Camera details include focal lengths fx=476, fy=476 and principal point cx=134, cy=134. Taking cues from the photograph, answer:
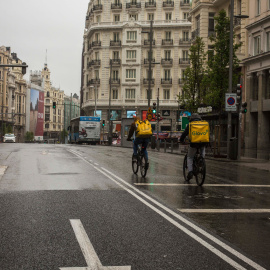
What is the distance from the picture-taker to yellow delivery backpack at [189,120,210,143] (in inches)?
440

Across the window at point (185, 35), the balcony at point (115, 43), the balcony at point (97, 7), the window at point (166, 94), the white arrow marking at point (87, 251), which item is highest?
the balcony at point (97, 7)

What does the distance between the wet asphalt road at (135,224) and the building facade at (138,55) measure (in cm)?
6198

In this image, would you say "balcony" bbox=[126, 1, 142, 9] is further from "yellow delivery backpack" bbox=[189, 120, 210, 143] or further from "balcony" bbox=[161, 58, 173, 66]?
"yellow delivery backpack" bbox=[189, 120, 210, 143]

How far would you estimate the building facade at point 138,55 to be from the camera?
241 ft

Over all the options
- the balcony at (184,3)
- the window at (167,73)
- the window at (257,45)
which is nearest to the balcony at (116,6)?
the balcony at (184,3)

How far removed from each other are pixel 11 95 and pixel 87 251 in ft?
409

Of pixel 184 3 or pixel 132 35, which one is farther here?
pixel 132 35

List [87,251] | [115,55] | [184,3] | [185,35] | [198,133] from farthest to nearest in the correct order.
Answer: [115,55]
[185,35]
[184,3]
[198,133]
[87,251]

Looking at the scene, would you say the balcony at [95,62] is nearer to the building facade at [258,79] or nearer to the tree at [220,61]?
the building facade at [258,79]

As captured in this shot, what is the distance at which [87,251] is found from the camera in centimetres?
505

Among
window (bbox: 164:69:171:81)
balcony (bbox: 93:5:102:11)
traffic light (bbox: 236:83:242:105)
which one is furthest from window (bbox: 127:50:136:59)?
traffic light (bbox: 236:83:242:105)

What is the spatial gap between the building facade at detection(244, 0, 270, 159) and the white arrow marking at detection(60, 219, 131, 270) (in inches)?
1179

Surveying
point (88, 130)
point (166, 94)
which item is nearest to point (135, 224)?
point (88, 130)

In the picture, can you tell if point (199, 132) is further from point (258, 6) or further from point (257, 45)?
point (258, 6)
